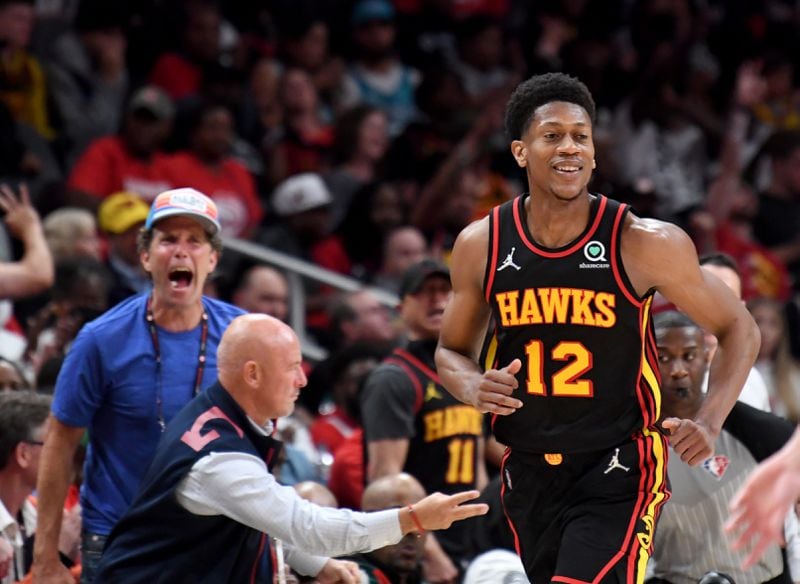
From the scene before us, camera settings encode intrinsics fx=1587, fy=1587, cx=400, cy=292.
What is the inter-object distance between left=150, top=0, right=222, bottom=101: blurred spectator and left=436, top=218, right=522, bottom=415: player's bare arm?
592 centimetres

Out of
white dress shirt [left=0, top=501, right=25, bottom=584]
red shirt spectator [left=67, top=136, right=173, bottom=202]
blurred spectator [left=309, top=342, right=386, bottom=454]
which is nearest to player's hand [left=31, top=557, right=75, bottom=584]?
white dress shirt [left=0, top=501, right=25, bottom=584]

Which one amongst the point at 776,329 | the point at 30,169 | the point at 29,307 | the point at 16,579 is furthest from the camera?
the point at 776,329

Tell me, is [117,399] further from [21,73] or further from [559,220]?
[21,73]

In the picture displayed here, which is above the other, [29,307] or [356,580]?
[29,307]

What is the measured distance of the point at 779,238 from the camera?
1233 cm

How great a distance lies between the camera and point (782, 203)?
1239cm

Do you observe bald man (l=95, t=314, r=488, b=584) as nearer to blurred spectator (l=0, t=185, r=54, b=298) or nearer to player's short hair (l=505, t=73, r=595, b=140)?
player's short hair (l=505, t=73, r=595, b=140)

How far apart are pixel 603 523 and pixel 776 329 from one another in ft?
18.7

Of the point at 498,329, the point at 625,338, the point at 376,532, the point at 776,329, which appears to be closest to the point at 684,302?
the point at 625,338

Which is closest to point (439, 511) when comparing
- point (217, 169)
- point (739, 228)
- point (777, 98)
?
point (217, 169)

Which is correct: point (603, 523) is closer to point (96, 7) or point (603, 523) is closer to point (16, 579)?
point (16, 579)

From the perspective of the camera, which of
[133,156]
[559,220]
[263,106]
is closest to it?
[559,220]

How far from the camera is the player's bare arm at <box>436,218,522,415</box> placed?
5355mm

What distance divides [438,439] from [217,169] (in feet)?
12.0
